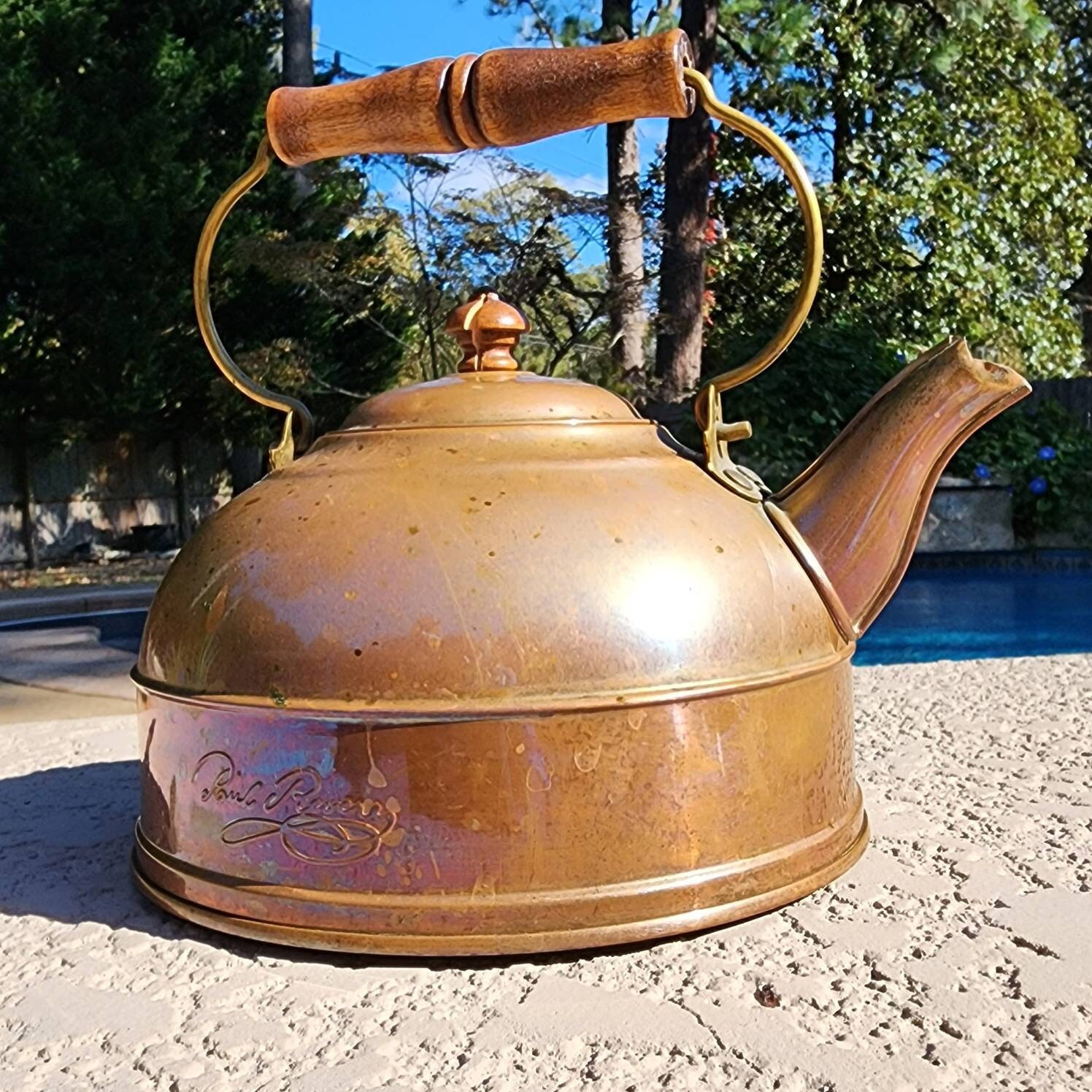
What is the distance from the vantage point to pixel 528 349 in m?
12.7

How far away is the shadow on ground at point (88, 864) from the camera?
168 cm

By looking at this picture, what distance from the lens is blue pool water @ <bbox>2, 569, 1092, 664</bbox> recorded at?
21.9 ft

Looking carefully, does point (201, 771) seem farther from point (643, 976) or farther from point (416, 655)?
point (643, 976)

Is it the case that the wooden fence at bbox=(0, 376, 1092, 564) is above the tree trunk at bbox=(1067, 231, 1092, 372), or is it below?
below

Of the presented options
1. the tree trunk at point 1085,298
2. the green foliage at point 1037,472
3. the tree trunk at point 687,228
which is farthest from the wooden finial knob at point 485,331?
the tree trunk at point 1085,298

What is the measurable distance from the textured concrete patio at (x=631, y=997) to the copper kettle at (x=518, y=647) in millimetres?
59

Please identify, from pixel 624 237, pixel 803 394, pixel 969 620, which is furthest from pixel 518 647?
pixel 624 237

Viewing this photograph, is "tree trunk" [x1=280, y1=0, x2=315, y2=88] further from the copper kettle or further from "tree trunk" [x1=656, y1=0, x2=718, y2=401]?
the copper kettle

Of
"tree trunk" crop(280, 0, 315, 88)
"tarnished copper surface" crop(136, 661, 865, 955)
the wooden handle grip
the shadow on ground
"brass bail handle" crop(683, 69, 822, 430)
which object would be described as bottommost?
the shadow on ground

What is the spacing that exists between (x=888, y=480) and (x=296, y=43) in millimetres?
11122
